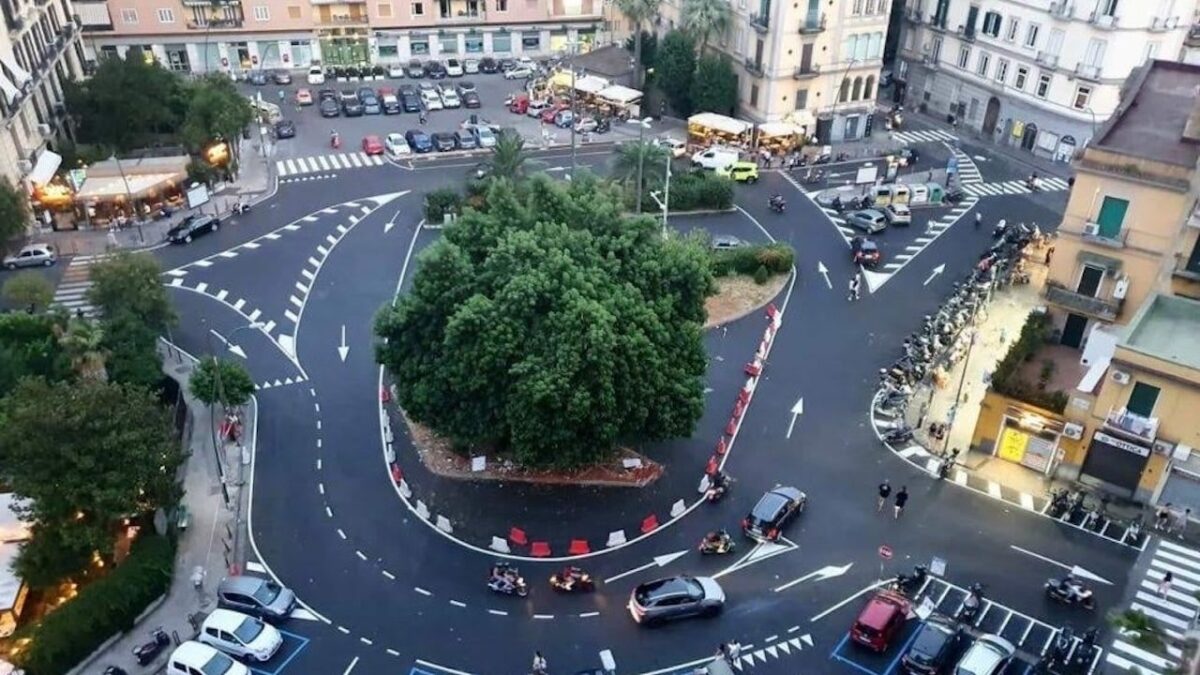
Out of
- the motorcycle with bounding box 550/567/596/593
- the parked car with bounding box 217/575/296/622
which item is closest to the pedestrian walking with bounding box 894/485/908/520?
the motorcycle with bounding box 550/567/596/593

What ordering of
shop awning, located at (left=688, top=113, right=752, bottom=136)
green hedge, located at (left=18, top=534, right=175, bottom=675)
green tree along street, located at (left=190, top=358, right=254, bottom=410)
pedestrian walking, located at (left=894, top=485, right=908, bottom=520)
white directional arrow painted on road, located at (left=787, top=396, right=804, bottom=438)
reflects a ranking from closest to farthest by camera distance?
1. green hedge, located at (left=18, top=534, right=175, bottom=675)
2. pedestrian walking, located at (left=894, top=485, right=908, bottom=520)
3. green tree along street, located at (left=190, top=358, right=254, bottom=410)
4. white directional arrow painted on road, located at (left=787, top=396, right=804, bottom=438)
5. shop awning, located at (left=688, top=113, right=752, bottom=136)

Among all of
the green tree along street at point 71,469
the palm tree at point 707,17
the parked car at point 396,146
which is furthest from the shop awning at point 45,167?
the palm tree at point 707,17

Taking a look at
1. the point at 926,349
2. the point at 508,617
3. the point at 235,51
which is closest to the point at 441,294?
the point at 508,617

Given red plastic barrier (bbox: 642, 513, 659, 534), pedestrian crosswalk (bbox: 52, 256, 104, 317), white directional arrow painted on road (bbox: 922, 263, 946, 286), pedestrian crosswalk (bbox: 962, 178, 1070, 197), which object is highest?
pedestrian crosswalk (bbox: 962, 178, 1070, 197)

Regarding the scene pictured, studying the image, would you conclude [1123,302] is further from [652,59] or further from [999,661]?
[652,59]

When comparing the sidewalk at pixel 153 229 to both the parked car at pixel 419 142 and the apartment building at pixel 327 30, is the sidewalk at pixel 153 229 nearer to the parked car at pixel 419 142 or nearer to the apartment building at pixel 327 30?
the parked car at pixel 419 142

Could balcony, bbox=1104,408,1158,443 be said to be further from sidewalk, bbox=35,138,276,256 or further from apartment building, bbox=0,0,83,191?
apartment building, bbox=0,0,83,191

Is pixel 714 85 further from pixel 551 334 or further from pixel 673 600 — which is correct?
pixel 673 600

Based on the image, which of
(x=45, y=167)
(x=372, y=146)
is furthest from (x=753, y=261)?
(x=45, y=167)
